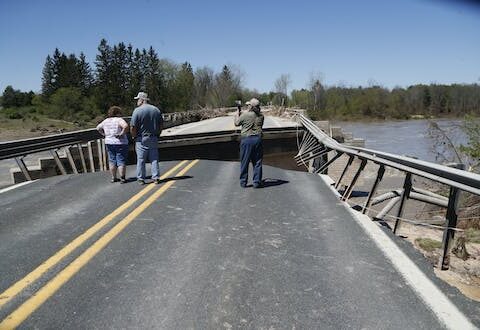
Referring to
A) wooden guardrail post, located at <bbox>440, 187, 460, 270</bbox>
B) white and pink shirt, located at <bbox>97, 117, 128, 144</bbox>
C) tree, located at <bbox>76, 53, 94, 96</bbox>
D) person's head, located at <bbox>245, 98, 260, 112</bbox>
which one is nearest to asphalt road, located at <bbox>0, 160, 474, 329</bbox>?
wooden guardrail post, located at <bbox>440, 187, 460, 270</bbox>

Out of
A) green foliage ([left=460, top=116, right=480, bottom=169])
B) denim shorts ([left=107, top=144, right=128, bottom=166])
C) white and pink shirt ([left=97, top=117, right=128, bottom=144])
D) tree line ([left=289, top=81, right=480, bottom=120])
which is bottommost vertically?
tree line ([left=289, top=81, right=480, bottom=120])

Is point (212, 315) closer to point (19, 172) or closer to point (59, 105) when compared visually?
point (19, 172)

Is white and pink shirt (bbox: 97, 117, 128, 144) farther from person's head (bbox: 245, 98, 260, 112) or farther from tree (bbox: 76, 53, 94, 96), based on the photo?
tree (bbox: 76, 53, 94, 96)

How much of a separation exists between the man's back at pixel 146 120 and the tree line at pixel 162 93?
6814 centimetres

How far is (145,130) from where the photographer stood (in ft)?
30.0

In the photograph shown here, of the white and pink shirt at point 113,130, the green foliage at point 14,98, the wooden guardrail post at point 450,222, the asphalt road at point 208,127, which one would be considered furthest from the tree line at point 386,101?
the wooden guardrail post at point 450,222

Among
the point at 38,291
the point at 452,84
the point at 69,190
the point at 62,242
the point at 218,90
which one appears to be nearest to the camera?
the point at 38,291

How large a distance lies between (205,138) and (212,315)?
1697cm

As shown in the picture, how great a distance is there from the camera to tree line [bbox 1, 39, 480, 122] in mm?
97019

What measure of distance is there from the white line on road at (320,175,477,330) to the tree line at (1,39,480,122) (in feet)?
235

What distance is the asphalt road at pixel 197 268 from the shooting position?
342cm

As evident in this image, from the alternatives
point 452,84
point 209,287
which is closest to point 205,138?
point 209,287

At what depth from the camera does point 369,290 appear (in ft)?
12.8

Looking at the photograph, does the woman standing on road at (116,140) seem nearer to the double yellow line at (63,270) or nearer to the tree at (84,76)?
the double yellow line at (63,270)
